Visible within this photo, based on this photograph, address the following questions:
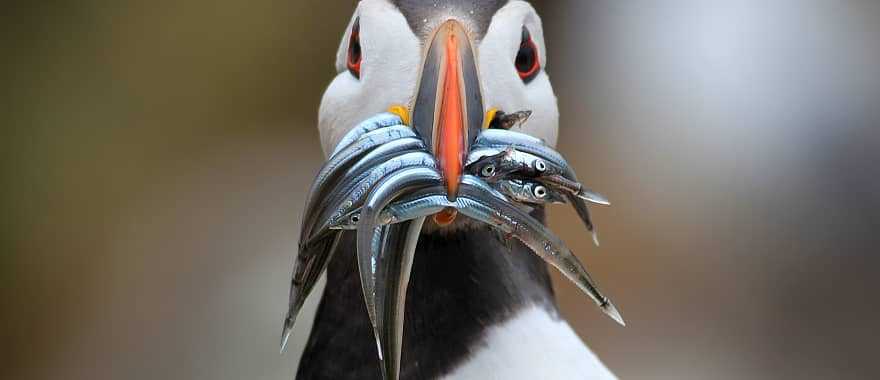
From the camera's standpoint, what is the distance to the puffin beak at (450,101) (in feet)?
3.19

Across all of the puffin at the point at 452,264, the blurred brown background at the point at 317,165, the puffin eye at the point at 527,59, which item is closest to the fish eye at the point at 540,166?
the puffin at the point at 452,264

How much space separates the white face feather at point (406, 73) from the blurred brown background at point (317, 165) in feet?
7.95

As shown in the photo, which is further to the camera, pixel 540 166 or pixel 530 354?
pixel 530 354

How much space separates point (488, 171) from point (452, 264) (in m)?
0.36

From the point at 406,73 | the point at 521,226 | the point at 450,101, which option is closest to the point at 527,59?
the point at 406,73

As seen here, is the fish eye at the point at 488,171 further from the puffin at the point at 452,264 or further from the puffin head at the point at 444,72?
the puffin at the point at 452,264

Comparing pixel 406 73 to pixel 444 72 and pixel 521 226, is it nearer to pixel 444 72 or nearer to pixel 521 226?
pixel 444 72

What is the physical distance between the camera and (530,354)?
4.26ft

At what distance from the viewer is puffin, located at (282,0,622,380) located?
1.21 metres

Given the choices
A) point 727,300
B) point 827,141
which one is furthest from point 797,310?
point 827,141

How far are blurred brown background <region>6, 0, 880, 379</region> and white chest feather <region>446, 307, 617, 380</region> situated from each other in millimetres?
2361

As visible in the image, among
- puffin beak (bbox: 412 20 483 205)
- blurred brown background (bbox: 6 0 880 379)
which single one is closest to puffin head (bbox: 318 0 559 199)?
puffin beak (bbox: 412 20 483 205)

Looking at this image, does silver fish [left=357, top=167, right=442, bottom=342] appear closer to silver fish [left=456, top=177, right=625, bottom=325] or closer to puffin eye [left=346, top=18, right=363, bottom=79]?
silver fish [left=456, top=177, right=625, bottom=325]

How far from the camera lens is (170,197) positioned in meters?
4.04
